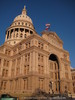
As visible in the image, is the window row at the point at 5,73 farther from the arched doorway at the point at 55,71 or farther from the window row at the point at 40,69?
the arched doorway at the point at 55,71

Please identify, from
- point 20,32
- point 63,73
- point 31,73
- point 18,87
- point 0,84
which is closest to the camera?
point 31,73

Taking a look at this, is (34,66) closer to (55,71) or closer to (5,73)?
(5,73)

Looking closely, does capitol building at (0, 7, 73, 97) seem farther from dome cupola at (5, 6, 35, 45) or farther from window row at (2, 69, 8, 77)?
dome cupola at (5, 6, 35, 45)

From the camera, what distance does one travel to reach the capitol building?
3866 cm

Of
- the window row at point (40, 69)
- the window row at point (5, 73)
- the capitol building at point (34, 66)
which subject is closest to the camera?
the capitol building at point (34, 66)

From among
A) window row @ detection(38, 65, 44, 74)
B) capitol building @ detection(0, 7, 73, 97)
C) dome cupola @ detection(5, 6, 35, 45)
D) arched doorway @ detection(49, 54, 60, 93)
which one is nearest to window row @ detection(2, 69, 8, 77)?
capitol building @ detection(0, 7, 73, 97)

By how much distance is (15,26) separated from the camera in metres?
72.4

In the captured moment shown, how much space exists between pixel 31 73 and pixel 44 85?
22.2 feet

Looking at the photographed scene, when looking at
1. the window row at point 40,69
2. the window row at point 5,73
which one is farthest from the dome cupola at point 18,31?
the window row at point 40,69

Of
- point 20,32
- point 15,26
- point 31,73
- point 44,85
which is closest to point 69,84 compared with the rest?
point 44,85

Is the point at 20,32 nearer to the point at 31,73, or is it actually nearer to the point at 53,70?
the point at 53,70

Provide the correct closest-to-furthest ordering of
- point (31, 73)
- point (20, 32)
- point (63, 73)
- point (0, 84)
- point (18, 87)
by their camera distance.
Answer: point (31, 73)
point (18, 87)
point (0, 84)
point (63, 73)
point (20, 32)

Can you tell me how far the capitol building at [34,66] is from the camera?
38.7 m

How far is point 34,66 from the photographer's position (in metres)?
38.3
